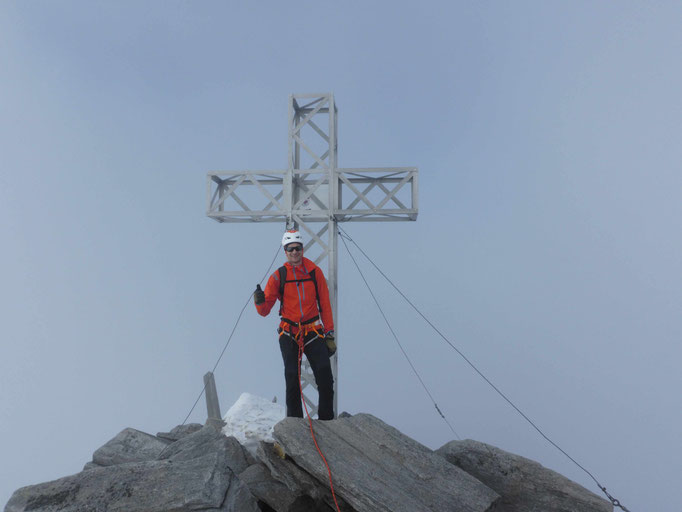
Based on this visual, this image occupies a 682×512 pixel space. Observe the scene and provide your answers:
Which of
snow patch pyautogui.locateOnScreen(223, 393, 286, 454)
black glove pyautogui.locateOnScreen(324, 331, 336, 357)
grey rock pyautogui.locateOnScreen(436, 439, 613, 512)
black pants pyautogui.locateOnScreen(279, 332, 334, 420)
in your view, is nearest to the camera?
grey rock pyautogui.locateOnScreen(436, 439, 613, 512)

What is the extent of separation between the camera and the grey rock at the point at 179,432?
11117 mm

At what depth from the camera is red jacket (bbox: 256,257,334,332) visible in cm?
999

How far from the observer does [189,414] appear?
1170 centimetres

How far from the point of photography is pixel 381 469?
746cm

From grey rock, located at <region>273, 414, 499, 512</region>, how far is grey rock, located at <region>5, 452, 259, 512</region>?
91cm

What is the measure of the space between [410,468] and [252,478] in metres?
2.13

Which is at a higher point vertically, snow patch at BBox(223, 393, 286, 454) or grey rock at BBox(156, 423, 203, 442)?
snow patch at BBox(223, 393, 286, 454)

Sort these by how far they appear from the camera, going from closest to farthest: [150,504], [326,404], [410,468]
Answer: [150,504], [410,468], [326,404]

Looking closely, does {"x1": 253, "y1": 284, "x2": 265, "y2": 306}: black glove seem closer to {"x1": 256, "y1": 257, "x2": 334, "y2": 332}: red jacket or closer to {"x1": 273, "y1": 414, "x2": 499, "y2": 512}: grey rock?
{"x1": 256, "y1": 257, "x2": 334, "y2": 332}: red jacket

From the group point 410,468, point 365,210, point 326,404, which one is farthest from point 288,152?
point 410,468

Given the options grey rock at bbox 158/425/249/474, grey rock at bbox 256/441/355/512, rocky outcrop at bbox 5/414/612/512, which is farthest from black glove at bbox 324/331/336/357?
grey rock at bbox 256/441/355/512

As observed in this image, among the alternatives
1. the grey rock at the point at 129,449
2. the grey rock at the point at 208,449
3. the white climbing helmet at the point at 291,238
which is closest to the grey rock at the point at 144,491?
the grey rock at the point at 208,449

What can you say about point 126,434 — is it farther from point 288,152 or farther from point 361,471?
point 288,152

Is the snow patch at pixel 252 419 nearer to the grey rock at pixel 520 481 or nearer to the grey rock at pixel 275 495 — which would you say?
the grey rock at pixel 275 495
